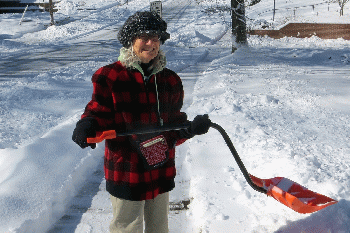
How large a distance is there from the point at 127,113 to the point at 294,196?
1.45 m

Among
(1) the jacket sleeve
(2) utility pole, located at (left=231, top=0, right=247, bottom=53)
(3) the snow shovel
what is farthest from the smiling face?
(2) utility pole, located at (left=231, top=0, right=247, bottom=53)

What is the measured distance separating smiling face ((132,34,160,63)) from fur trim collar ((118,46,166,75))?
3 cm

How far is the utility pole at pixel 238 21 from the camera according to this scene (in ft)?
39.3

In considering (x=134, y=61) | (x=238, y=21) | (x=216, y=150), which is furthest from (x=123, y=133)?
(x=238, y=21)

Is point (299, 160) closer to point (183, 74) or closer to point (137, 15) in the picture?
point (137, 15)

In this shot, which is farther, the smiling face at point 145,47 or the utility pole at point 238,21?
the utility pole at point 238,21

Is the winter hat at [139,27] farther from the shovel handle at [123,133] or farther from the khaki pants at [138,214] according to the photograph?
the khaki pants at [138,214]

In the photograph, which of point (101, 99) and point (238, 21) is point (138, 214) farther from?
point (238, 21)

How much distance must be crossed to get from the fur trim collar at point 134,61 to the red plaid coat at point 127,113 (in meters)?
0.03

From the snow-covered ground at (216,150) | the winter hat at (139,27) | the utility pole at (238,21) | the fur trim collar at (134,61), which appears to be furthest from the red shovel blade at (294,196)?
the utility pole at (238,21)

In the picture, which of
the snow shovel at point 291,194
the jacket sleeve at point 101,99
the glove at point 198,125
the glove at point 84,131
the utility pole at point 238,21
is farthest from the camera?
the utility pole at point 238,21

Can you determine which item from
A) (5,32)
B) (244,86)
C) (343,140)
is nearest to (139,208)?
(343,140)

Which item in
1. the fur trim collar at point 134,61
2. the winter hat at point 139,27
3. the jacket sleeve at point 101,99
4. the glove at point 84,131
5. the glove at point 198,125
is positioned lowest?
the glove at point 198,125

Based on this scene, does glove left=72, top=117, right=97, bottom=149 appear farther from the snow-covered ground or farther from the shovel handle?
the snow-covered ground
